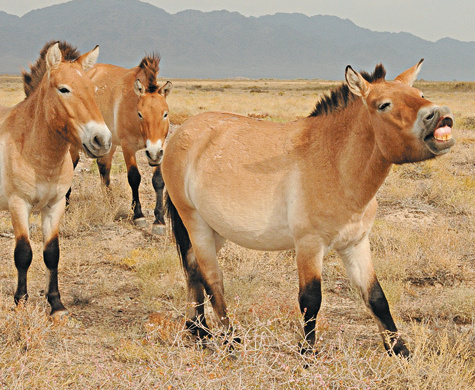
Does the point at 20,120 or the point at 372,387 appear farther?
the point at 20,120

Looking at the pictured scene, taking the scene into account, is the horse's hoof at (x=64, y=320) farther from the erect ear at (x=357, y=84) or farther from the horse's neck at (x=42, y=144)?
the erect ear at (x=357, y=84)

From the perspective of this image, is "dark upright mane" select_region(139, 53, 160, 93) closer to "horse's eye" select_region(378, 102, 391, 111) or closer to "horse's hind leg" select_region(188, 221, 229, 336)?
"horse's hind leg" select_region(188, 221, 229, 336)

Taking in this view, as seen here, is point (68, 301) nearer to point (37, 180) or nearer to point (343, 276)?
point (37, 180)

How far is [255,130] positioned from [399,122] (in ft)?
4.69

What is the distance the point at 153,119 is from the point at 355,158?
421 cm

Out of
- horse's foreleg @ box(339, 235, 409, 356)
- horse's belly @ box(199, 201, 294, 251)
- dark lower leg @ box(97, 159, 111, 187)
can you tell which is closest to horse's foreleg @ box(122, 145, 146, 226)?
dark lower leg @ box(97, 159, 111, 187)

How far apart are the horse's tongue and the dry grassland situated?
142 centimetres

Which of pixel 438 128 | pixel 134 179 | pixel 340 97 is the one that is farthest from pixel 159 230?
pixel 438 128

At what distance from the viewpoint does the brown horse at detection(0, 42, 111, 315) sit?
14.8 ft

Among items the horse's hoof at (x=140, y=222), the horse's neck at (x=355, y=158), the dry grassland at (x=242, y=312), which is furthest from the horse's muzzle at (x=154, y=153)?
the horse's neck at (x=355, y=158)

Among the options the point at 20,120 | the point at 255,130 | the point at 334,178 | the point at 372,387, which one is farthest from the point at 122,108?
the point at 372,387

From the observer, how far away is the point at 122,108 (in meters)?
8.68

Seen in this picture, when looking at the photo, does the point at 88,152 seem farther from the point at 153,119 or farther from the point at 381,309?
the point at 153,119

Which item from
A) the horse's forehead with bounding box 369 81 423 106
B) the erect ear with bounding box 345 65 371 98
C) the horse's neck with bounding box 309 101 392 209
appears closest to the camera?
the horse's forehead with bounding box 369 81 423 106
